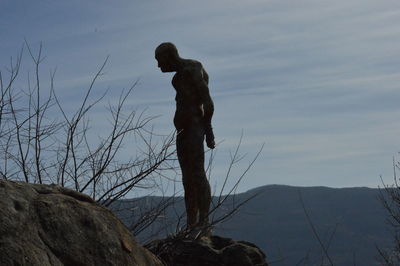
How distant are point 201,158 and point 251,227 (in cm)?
16359

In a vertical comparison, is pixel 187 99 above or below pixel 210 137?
above

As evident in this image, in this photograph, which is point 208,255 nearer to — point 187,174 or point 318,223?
Answer: point 187,174

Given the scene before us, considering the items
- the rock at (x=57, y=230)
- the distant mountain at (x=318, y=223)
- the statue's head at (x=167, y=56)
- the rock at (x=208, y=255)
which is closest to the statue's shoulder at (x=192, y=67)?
the statue's head at (x=167, y=56)

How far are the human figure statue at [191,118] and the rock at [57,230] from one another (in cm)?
447

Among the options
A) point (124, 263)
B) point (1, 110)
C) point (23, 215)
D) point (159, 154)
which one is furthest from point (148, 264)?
point (1, 110)

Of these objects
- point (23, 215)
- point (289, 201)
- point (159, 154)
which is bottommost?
point (23, 215)

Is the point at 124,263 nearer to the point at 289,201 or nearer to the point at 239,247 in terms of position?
the point at 239,247

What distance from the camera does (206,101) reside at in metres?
8.38

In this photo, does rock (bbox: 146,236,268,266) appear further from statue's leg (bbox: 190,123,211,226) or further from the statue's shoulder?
the statue's shoulder

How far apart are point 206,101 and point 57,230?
5.28 m

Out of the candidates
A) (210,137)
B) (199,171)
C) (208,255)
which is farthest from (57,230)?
(210,137)

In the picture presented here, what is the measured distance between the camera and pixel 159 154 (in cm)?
603

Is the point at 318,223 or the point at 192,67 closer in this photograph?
the point at 192,67

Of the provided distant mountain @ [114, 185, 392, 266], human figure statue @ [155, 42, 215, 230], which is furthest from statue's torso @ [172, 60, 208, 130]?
distant mountain @ [114, 185, 392, 266]
